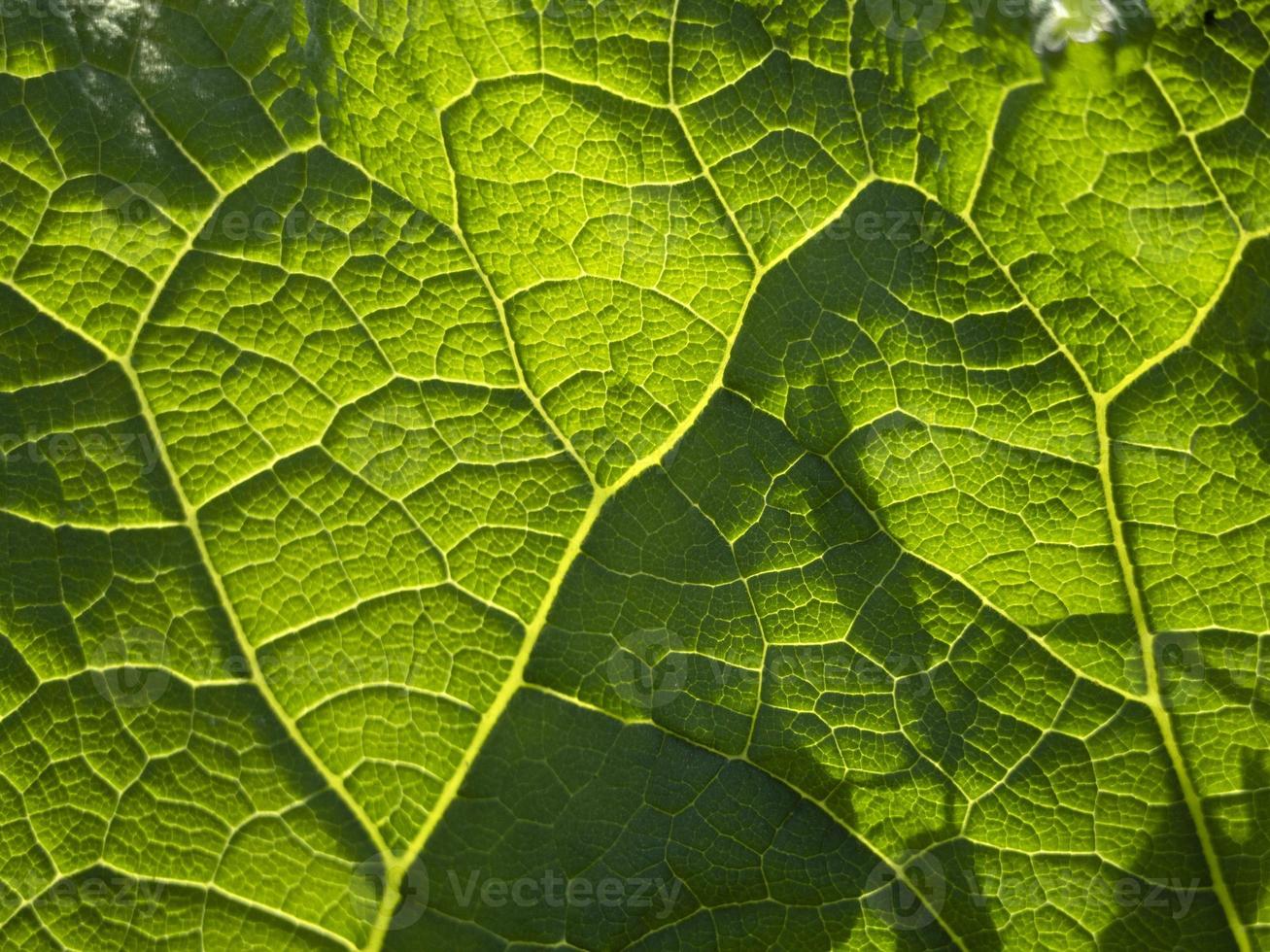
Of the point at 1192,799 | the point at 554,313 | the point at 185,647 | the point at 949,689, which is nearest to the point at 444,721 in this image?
the point at 185,647

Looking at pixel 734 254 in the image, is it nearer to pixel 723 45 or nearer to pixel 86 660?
pixel 723 45

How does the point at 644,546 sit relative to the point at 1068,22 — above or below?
below

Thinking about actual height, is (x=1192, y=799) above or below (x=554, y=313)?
below

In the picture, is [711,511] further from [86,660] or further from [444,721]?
[86,660]

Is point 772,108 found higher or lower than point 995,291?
higher

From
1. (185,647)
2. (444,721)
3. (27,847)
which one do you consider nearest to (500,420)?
(444,721)

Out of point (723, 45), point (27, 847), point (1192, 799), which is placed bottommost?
point (1192, 799)
